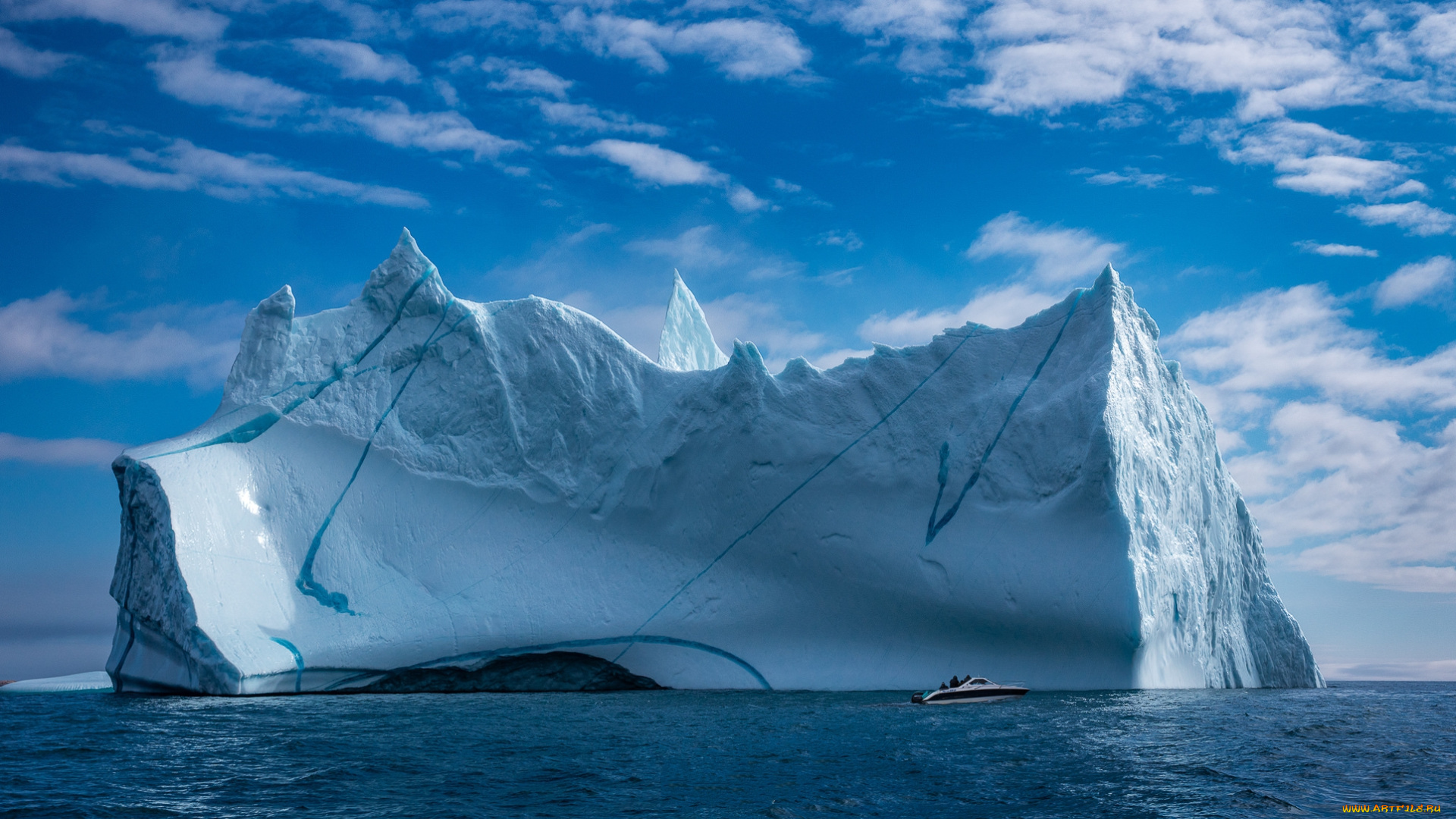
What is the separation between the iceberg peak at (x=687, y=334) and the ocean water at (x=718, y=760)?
8.92m

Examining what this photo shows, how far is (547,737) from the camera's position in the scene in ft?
27.1

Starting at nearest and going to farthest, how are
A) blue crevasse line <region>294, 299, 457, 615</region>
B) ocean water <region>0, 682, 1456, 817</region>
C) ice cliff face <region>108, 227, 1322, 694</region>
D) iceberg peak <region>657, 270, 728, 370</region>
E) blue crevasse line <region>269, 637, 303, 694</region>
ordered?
ocean water <region>0, 682, 1456, 817</region>, blue crevasse line <region>269, 637, 303, 694</region>, ice cliff face <region>108, 227, 1322, 694</region>, blue crevasse line <region>294, 299, 457, 615</region>, iceberg peak <region>657, 270, 728, 370</region>

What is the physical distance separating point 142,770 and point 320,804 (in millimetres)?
1941

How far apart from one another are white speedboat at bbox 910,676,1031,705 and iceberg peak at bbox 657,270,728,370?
28.7ft

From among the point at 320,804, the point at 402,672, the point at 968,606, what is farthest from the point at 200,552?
the point at 968,606

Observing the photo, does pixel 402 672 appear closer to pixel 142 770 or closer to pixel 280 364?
pixel 280 364

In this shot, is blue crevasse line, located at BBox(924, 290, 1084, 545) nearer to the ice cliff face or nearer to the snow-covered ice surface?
the ice cliff face

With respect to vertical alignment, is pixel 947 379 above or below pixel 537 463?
above

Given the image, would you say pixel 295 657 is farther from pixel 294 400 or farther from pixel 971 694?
pixel 971 694

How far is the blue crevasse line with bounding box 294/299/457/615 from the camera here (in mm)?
13680

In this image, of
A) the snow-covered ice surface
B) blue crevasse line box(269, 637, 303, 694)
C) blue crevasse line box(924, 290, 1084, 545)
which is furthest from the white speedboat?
the snow-covered ice surface

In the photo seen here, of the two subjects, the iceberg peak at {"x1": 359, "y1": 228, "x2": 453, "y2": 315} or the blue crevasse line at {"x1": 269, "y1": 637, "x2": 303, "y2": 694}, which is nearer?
the blue crevasse line at {"x1": 269, "y1": 637, "x2": 303, "y2": 694}

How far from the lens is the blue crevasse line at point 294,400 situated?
14.2 meters

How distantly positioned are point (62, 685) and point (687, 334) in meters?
13.0
